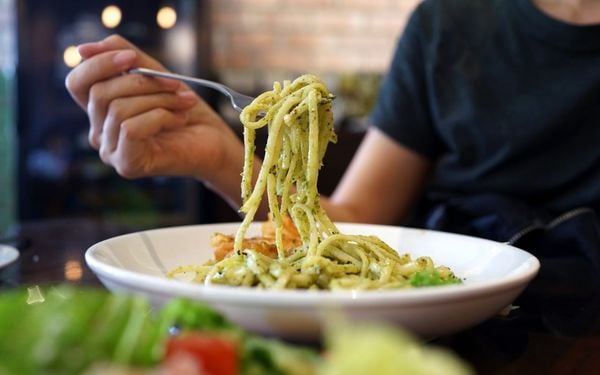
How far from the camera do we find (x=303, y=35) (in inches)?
146

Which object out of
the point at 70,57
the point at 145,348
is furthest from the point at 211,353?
the point at 70,57

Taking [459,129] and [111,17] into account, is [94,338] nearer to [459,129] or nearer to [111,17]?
[459,129]

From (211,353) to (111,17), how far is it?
10.7 ft

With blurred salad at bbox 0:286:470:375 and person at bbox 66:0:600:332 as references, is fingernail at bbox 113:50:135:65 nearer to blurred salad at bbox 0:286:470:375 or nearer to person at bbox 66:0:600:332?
person at bbox 66:0:600:332

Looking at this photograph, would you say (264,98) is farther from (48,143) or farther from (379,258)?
(48,143)

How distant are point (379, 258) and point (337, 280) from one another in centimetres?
15

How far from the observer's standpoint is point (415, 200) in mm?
1825

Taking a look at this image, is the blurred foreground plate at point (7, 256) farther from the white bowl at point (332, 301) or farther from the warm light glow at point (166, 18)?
the warm light glow at point (166, 18)

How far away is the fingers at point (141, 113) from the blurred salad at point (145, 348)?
77 centimetres

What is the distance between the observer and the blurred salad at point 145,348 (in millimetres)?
334

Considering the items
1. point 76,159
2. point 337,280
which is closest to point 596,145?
point 337,280

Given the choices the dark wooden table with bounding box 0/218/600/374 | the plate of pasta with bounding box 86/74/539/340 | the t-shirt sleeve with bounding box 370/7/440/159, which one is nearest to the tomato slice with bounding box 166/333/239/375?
the plate of pasta with bounding box 86/74/539/340

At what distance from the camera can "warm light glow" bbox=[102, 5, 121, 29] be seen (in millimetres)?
3406

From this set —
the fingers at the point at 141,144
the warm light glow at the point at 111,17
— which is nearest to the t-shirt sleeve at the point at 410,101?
the fingers at the point at 141,144
